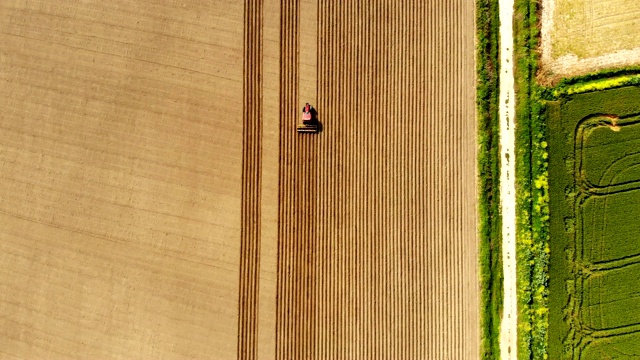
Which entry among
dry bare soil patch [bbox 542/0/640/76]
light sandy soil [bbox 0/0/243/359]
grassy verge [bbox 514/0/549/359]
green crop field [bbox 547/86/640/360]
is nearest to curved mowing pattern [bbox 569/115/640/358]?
green crop field [bbox 547/86/640/360]

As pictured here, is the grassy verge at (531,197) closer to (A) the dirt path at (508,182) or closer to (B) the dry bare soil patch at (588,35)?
(A) the dirt path at (508,182)

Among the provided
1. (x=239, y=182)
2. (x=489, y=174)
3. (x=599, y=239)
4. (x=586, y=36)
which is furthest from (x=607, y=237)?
(x=239, y=182)

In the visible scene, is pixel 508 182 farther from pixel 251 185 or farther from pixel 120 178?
pixel 120 178

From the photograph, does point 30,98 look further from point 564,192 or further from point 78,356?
point 564,192

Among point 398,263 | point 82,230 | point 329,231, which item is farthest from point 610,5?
point 82,230

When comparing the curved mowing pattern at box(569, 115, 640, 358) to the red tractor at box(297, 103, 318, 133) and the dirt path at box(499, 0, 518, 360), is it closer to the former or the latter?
the dirt path at box(499, 0, 518, 360)
